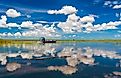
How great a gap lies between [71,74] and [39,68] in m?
4.47

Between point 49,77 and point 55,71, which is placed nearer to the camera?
point 49,77

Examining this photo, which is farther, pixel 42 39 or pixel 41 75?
pixel 42 39

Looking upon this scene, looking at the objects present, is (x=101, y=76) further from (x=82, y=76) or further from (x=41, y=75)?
(x=41, y=75)

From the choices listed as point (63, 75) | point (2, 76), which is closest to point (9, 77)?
point (2, 76)

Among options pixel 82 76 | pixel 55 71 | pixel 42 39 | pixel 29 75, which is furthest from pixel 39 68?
pixel 42 39

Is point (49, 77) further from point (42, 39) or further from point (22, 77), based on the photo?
point (42, 39)

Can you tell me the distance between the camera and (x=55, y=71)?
74.5ft

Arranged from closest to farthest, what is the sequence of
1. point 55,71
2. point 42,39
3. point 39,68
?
point 55,71, point 39,68, point 42,39

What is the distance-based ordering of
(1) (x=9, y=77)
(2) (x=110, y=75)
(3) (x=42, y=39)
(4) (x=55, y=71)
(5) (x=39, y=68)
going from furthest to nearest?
(3) (x=42, y=39) → (5) (x=39, y=68) → (4) (x=55, y=71) → (2) (x=110, y=75) → (1) (x=9, y=77)

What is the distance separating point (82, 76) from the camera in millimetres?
20250

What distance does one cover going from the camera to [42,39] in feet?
286

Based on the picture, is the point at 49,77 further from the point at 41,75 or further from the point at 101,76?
the point at 101,76

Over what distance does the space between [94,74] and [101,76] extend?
2.92 ft

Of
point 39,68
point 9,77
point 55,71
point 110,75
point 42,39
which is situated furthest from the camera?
point 42,39
